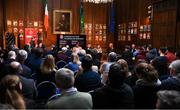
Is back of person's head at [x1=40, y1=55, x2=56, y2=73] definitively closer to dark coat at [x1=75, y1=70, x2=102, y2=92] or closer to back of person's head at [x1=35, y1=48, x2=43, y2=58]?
dark coat at [x1=75, y1=70, x2=102, y2=92]

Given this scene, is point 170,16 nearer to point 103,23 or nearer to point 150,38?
point 150,38

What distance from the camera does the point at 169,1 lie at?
14320 mm

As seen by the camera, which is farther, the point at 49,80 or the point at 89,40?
the point at 89,40

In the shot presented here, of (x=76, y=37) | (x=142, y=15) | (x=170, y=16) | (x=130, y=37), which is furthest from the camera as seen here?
(x=130, y=37)

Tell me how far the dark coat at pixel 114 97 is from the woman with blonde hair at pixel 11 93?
1176mm

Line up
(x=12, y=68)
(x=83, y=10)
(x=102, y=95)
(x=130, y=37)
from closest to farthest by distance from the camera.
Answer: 1. (x=102, y=95)
2. (x=12, y=68)
3. (x=130, y=37)
4. (x=83, y=10)

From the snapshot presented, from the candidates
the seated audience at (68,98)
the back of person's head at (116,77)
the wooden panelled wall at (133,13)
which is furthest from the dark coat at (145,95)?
the wooden panelled wall at (133,13)

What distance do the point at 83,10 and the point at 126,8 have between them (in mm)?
3058

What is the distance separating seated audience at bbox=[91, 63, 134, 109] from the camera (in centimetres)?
376

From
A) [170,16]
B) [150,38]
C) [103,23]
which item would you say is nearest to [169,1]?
[170,16]

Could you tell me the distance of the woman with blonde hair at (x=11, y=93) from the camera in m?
2.81

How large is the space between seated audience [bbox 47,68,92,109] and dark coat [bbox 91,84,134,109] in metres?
0.35

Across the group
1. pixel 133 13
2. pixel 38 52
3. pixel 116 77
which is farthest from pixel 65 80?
pixel 133 13

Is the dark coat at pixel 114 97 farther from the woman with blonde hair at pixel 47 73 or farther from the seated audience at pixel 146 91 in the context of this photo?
the woman with blonde hair at pixel 47 73
